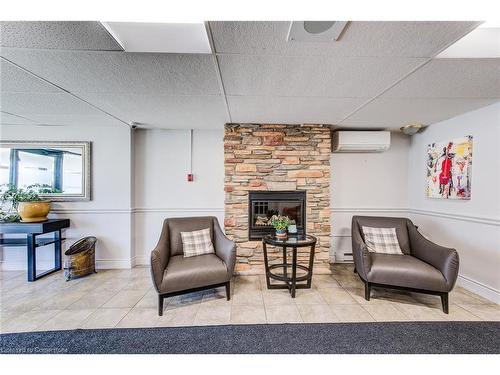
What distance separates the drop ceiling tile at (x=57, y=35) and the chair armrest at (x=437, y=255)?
11.0ft

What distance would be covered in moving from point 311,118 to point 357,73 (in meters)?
1.21

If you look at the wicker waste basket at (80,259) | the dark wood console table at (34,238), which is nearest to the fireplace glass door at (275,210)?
the wicker waste basket at (80,259)

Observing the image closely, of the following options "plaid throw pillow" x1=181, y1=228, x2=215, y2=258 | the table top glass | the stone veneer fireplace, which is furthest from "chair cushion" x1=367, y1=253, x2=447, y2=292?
"plaid throw pillow" x1=181, y1=228, x2=215, y2=258

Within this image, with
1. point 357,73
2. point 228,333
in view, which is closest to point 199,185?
point 228,333

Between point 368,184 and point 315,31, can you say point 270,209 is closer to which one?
point 368,184

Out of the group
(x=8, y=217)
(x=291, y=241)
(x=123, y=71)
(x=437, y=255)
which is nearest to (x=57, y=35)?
(x=123, y=71)

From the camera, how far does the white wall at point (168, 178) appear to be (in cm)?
359

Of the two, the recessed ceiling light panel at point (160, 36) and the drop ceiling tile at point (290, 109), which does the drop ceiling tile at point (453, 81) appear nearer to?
the drop ceiling tile at point (290, 109)

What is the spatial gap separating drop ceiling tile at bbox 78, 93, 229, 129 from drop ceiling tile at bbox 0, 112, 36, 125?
1.34 metres

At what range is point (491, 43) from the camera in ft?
4.68

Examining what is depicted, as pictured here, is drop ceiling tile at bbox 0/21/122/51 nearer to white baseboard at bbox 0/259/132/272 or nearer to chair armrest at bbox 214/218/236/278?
chair armrest at bbox 214/218/236/278

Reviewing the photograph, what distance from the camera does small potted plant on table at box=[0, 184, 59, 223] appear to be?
117 inches
